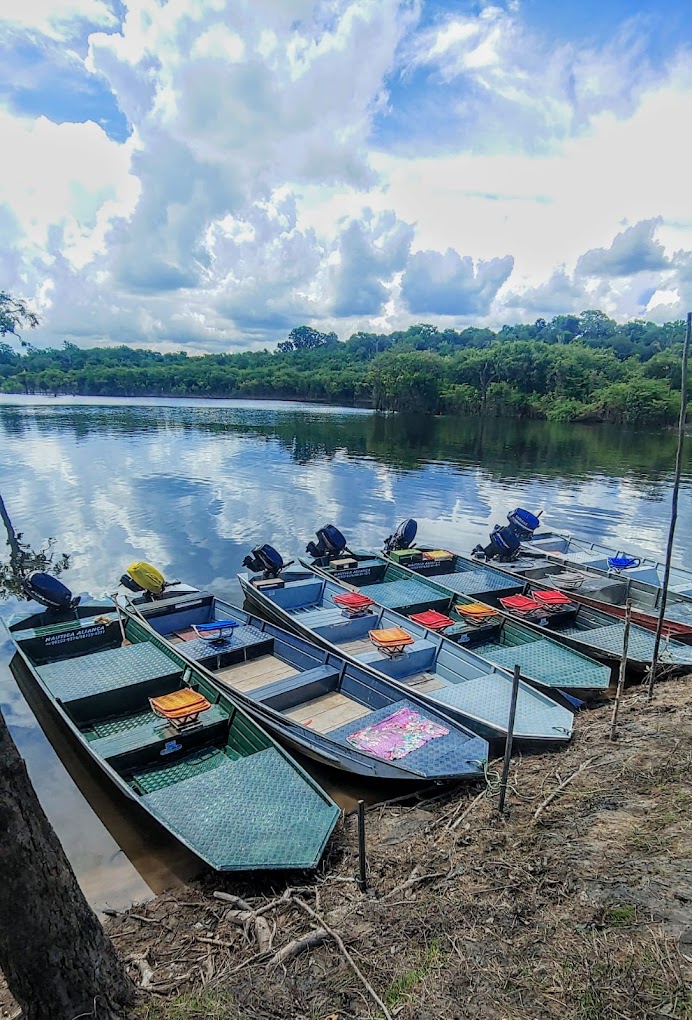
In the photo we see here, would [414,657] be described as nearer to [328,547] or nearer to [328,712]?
[328,712]

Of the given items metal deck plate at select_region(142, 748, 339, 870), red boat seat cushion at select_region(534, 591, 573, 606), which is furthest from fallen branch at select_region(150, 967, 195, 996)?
red boat seat cushion at select_region(534, 591, 573, 606)

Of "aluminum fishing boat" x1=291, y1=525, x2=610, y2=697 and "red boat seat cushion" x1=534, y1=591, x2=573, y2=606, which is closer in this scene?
"aluminum fishing boat" x1=291, y1=525, x2=610, y2=697

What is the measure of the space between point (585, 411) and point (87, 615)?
3202 inches

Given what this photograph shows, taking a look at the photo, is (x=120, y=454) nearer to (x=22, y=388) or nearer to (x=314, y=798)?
(x=314, y=798)

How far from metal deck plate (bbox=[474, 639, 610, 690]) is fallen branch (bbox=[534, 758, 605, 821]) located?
11.3 ft

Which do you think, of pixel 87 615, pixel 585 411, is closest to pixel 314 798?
pixel 87 615

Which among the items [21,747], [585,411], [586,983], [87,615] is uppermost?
[585,411]

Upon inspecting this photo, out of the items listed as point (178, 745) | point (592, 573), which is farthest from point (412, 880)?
point (592, 573)

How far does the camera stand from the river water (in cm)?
1025

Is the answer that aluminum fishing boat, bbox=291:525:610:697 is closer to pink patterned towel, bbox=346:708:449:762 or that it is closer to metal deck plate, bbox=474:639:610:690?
metal deck plate, bbox=474:639:610:690

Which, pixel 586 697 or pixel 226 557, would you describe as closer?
pixel 586 697

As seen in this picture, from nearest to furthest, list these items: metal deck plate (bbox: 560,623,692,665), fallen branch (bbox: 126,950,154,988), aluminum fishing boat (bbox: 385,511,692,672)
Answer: fallen branch (bbox: 126,950,154,988)
metal deck plate (bbox: 560,623,692,665)
aluminum fishing boat (bbox: 385,511,692,672)

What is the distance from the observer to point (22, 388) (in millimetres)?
153500

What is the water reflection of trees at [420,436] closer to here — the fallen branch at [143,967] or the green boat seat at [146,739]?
the green boat seat at [146,739]
